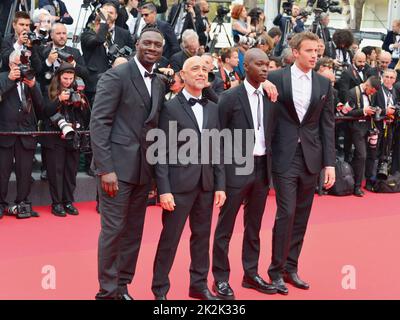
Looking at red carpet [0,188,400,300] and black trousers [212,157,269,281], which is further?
red carpet [0,188,400,300]

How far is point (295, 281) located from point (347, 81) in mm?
4746

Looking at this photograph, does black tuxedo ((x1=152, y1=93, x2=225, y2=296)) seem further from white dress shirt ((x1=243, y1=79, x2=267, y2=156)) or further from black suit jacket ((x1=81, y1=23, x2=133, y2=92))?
black suit jacket ((x1=81, y1=23, x2=133, y2=92))

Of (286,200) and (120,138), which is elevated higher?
(120,138)

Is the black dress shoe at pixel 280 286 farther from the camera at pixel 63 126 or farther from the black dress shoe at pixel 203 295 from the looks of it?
the camera at pixel 63 126

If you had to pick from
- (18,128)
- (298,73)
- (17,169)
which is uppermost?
(298,73)

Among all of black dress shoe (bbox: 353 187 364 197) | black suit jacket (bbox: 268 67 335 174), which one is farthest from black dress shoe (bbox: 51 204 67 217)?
black dress shoe (bbox: 353 187 364 197)

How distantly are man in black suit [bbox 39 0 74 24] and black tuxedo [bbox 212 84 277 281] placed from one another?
463 centimetres

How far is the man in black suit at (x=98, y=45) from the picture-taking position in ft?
27.5

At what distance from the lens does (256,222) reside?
18.1ft

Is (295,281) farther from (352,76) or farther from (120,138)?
(352,76)

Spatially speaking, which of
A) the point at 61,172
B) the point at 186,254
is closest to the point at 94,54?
the point at 61,172

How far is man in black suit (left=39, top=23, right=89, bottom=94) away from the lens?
7.96 metres

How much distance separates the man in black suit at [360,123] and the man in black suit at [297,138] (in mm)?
3921

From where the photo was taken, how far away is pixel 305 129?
5508 millimetres
